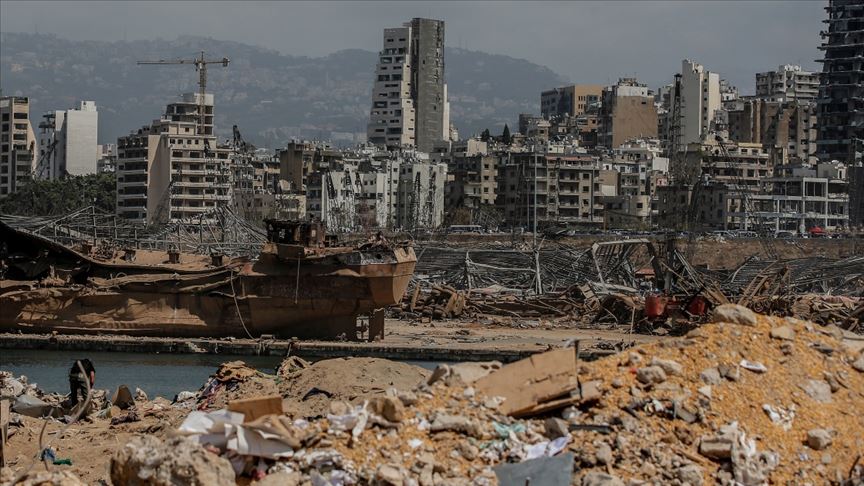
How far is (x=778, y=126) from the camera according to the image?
170375 millimetres

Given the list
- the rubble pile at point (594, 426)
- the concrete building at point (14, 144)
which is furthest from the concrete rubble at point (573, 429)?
the concrete building at point (14, 144)

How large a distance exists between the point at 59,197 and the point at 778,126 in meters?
78.7

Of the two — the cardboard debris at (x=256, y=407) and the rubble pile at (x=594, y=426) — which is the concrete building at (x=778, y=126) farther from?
the cardboard debris at (x=256, y=407)

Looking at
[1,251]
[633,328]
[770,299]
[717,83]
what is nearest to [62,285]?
[1,251]

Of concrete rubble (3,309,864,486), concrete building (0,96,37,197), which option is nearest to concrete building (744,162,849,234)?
concrete building (0,96,37,197)

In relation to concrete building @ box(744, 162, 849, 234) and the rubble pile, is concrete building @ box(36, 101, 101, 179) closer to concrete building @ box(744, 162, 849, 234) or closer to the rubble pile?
concrete building @ box(744, 162, 849, 234)

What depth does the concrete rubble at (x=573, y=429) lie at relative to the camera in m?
15.1

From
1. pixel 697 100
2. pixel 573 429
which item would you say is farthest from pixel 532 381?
pixel 697 100

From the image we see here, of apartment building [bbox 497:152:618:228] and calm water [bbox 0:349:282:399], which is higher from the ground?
apartment building [bbox 497:152:618:228]

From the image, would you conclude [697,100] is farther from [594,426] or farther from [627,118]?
[594,426]

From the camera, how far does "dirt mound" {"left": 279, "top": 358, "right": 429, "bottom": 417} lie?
21391mm

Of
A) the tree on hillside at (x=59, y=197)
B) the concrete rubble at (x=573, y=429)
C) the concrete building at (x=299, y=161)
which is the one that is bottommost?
the concrete rubble at (x=573, y=429)

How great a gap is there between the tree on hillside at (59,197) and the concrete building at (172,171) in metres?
2.92

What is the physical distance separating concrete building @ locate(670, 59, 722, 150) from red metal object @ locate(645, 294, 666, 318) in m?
137
